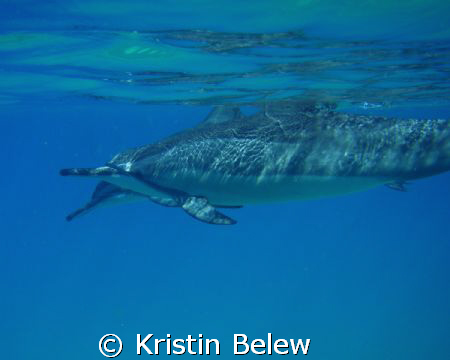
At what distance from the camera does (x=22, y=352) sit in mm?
32656

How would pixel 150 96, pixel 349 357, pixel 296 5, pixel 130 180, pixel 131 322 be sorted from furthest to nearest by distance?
pixel 131 322 < pixel 349 357 < pixel 150 96 < pixel 296 5 < pixel 130 180

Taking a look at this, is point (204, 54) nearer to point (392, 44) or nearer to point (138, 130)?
point (392, 44)

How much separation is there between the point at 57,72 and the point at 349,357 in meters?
22.0

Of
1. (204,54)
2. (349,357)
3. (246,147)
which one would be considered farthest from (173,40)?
(349,357)

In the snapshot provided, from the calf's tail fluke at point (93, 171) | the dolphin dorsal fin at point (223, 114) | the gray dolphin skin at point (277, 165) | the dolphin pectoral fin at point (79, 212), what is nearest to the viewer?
the calf's tail fluke at point (93, 171)

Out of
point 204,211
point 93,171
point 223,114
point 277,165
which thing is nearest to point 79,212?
point 93,171

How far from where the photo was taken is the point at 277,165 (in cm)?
879

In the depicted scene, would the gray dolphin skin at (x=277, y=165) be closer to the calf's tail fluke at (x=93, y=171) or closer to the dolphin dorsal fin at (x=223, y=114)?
the calf's tail fluke at (x=93, y=171)

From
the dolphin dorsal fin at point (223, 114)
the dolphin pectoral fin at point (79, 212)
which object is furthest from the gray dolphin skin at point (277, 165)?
the dolphin dorsal fin at point (223, 114)

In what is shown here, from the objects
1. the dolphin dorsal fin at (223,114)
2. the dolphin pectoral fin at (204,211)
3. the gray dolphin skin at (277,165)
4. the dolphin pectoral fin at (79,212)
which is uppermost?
the dolphin dorsal fin at (223,114)

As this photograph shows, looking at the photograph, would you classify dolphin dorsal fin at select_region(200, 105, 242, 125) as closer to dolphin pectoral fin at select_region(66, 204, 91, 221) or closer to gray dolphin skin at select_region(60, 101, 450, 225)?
gray dolphin skin at select_region(60, 101, 450, 225)

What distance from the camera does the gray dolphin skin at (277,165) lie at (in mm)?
8664

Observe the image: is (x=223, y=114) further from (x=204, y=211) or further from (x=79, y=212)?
(x=79, y=212)

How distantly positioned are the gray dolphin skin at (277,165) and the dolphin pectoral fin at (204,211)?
2 centimetres
